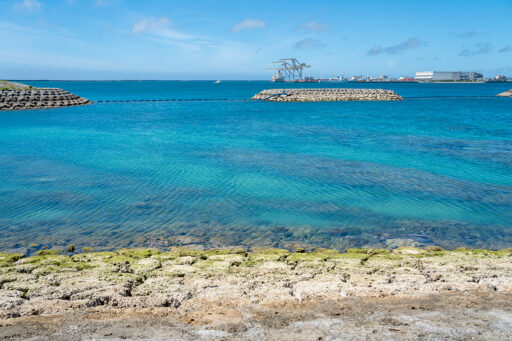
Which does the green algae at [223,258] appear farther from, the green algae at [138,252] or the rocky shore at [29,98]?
the rocky shore at [29,98]

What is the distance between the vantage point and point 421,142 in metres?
33.2

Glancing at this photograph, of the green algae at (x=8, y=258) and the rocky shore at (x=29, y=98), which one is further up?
the rocky shore at (x=29, y=98)

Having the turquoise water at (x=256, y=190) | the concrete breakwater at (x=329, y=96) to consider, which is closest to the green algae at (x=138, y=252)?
the turquoise water at (x=256, y=190)

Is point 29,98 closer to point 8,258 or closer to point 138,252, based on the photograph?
point 8,258

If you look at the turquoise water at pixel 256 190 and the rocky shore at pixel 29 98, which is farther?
the rocky shore at pixel 29 98

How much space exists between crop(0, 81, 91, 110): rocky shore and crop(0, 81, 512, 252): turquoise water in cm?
3163

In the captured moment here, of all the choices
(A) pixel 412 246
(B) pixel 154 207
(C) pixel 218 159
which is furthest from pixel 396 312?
(C) pixel 218 159

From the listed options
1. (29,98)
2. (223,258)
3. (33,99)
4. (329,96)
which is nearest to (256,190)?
(223,258)

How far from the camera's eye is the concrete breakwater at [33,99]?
6297 centimetres

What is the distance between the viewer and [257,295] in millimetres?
8688

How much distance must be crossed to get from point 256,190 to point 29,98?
62695mm

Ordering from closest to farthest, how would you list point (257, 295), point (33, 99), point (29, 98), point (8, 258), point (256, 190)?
point (257, 295) → point (8, 258) → point (256, 190) → point (29, 98) → point (33, 99)

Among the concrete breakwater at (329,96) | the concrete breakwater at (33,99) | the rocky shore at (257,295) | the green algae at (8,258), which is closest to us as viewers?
the rocky shore at (257,295)

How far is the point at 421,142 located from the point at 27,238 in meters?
30.2
